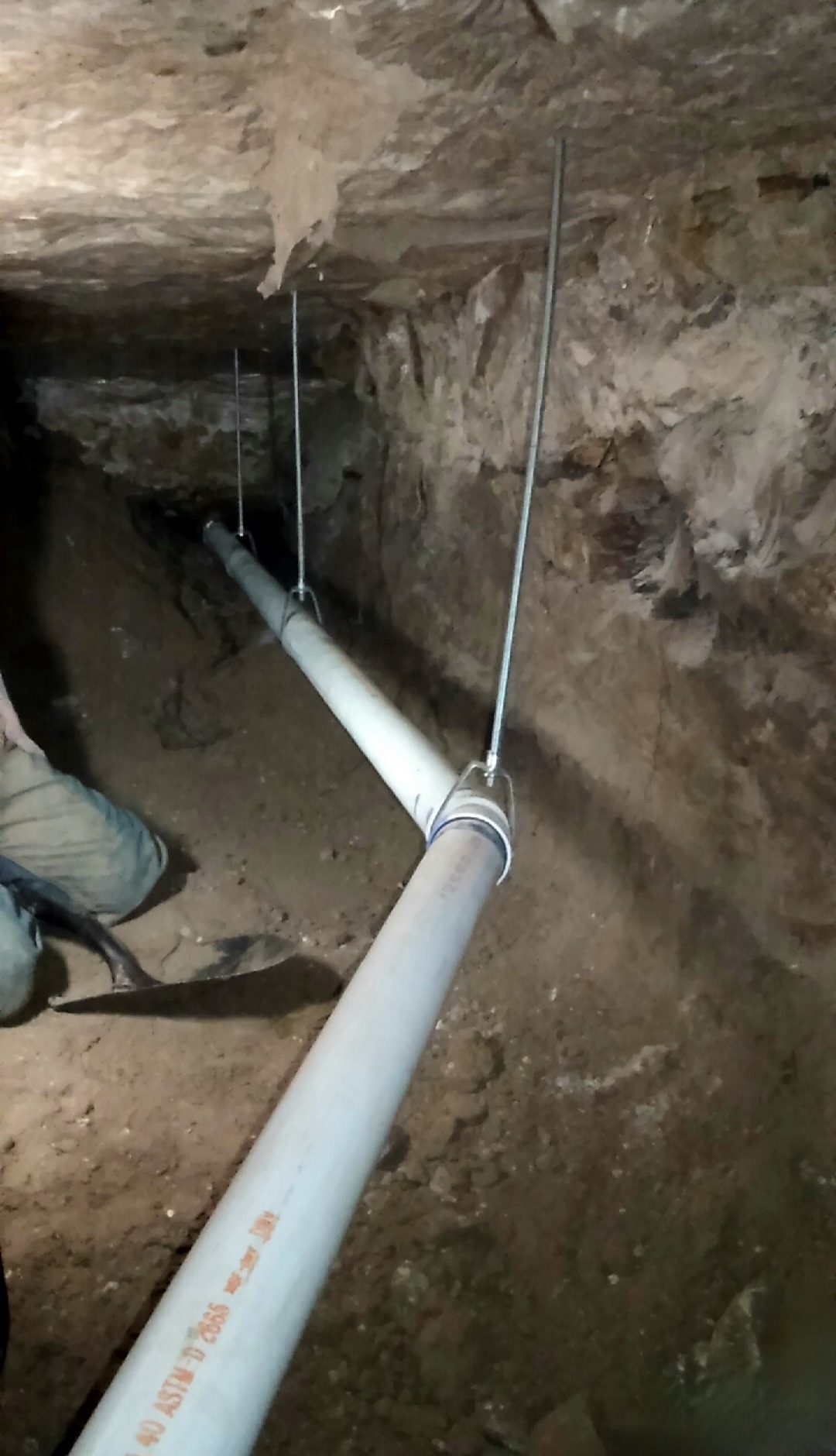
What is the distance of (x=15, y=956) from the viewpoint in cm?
154

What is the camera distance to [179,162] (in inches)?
38.4

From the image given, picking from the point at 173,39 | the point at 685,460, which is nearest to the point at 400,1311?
the point at 685,460

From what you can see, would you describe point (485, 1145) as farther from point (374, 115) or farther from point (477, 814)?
point (374, 115)

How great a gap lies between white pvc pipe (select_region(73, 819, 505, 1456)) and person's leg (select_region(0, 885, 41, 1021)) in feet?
3.51

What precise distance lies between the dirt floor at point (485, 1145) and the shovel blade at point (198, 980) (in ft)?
0.10

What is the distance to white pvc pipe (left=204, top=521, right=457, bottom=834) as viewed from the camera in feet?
3.14

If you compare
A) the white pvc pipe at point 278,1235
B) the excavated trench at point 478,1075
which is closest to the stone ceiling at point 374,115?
the excavated trench at point 478,1075

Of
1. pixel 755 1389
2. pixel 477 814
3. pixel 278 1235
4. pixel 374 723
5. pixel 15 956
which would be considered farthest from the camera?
pixel 15 956

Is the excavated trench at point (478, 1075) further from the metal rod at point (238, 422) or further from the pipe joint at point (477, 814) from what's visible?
the metal rod at point (238, 422)

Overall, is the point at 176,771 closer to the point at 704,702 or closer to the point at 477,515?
the point at 477,515

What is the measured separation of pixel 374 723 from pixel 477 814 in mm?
320

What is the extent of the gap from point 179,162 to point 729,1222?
1393mm

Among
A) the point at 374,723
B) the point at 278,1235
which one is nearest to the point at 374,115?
the point at 374,723

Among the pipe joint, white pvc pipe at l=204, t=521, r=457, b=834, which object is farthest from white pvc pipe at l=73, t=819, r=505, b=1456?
white pvc pipe at l=204, t=521, r=457, b=834
